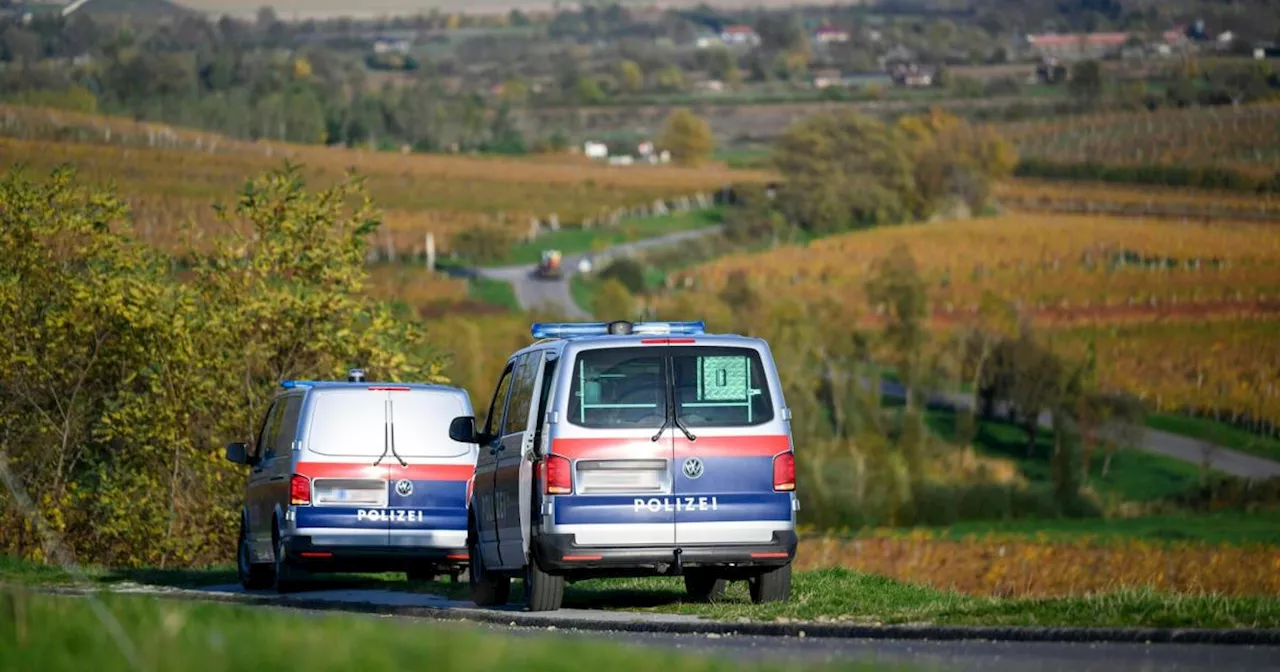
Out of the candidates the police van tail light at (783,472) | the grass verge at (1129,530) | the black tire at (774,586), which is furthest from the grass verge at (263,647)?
the grass verge at (1129,530)

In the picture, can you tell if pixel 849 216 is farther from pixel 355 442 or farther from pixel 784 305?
pixel 355 442

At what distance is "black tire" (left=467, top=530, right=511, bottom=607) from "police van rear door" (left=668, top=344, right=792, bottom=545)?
8.81 feet

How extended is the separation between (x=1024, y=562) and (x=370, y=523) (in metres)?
40.0

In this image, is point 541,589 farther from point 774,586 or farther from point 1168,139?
point 1168,139

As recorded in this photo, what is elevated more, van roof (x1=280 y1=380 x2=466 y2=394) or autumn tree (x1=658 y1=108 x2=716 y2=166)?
van roof (x1=280 y1=380 x2=466 y2=394)

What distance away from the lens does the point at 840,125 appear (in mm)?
174625

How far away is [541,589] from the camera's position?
17.3 metres

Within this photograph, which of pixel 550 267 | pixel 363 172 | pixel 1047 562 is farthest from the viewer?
pixel 550 267

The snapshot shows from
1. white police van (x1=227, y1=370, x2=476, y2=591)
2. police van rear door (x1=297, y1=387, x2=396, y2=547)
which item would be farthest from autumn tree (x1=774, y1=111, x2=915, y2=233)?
police van rear door (x1=297, y1=387, x2=396, y2=547)

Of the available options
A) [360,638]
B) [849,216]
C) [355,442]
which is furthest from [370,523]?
[849,216]

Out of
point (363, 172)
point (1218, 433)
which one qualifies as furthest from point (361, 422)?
point (363, 172)

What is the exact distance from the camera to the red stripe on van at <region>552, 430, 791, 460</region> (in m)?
16.7

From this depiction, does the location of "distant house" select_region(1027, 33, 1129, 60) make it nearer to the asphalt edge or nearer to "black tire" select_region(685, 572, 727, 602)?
"black tire" select_region(685, 572, 727, 602)

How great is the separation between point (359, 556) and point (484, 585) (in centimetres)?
298
